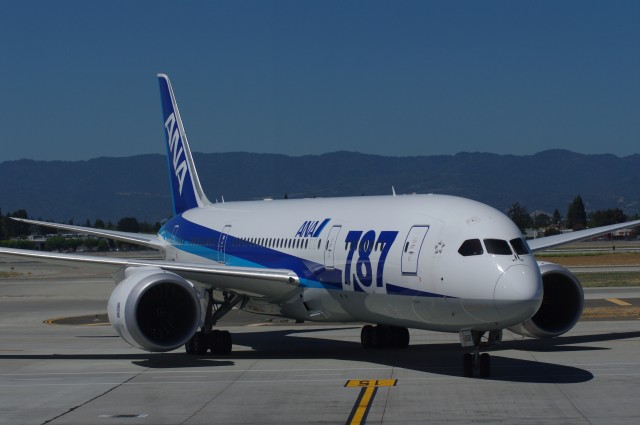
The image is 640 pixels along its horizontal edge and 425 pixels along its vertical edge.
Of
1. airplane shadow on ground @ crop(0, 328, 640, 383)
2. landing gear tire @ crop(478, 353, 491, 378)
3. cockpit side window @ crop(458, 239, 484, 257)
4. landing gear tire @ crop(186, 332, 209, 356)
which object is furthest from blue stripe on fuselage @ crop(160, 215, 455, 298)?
landing gear tire @ crop(186, 332, 209, 356)

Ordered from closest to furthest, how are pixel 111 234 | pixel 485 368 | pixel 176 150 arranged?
pixel 485 368, pixel 111 234, pixel 176 150

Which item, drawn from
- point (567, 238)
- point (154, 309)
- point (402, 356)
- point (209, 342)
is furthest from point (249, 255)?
point (567, 238)

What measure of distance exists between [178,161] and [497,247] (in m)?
19.1

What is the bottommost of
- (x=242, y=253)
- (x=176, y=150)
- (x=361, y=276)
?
(x=361, y=276)

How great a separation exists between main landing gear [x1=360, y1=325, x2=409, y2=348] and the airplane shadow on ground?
0.25 m

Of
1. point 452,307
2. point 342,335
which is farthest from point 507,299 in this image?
point 342,335

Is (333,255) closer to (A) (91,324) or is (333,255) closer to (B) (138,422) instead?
(B) (138,422)

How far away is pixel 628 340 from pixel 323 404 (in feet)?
41.8

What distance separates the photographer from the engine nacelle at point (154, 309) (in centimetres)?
2598

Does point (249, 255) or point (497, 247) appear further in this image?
point (249, 255)

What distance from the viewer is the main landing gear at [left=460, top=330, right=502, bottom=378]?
22.6 meters

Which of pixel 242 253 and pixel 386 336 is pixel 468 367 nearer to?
pixel 386 336

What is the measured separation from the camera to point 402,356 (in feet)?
89.7

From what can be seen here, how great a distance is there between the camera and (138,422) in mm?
18547
